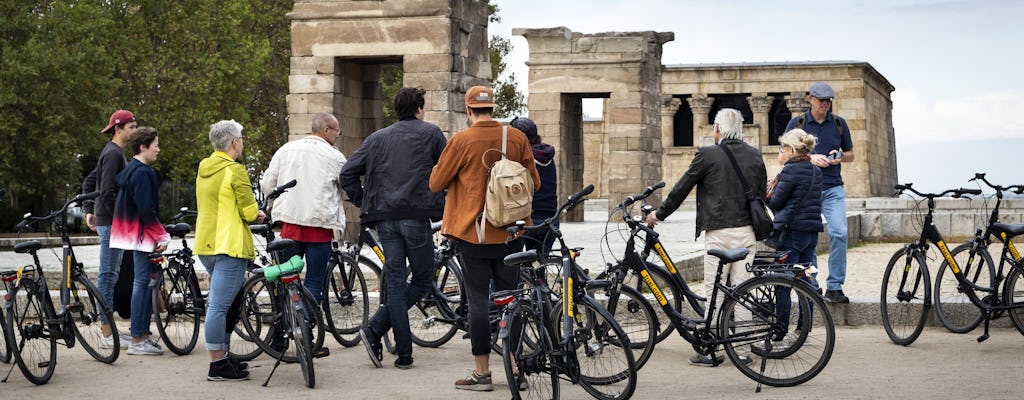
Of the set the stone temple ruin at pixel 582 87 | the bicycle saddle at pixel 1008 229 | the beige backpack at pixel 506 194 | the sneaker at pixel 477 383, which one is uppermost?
the stone temple ruin at pixel 582 87

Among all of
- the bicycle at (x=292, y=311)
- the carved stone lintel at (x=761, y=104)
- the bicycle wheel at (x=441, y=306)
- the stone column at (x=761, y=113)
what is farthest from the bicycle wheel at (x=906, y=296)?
the carved stone lintel at (x=761, y=104)

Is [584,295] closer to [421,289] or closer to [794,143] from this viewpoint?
[421,289]

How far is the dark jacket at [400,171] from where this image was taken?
342 inches

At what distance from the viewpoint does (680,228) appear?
23.3 meters

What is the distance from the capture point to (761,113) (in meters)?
47.1

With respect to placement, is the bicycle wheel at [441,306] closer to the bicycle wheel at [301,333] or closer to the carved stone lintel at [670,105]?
the bicycle wheel at [301,333]

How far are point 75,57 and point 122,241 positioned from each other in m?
30.2

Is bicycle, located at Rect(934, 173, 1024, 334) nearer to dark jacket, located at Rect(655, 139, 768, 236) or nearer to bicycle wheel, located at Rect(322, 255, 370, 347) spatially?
dark jacket, located at Rect(655, 139, 768, 236)

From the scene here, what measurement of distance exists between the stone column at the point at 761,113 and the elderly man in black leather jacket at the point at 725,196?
38656 millimetres

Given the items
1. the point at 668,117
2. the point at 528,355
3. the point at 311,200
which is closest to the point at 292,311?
the point at 311,200

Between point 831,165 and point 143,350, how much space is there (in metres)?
5.49

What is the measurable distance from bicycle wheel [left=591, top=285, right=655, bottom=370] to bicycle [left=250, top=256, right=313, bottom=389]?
182 centimetres

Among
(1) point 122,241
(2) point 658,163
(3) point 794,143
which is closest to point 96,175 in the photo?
(1) point 122,241

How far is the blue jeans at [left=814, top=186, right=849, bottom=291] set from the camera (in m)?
10.5
